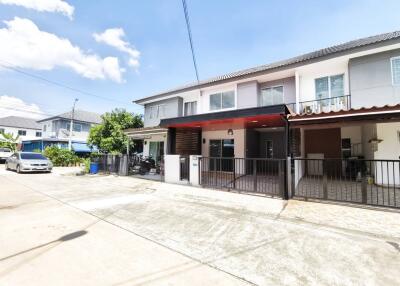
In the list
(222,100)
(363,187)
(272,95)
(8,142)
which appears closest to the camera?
(363,187)

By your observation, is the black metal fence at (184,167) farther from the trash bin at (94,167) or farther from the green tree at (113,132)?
the trash bin at (94,167)

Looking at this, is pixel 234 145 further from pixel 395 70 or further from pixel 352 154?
pixel 395 70

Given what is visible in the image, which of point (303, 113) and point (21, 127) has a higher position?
point (21, 127)

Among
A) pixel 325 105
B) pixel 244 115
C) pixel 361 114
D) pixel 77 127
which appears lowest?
pixel 361 114

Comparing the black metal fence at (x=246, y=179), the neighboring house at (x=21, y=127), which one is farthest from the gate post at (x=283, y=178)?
the neighboring house at (x=21, y=127)

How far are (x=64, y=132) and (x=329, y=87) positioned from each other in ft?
118

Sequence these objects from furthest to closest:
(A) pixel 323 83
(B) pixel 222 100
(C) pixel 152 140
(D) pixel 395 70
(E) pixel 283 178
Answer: (C) pixel 152 140, (B) pixel 222 100, (A) pixel 323 83, (D) pixel 395 70, (E) pixel 283 178

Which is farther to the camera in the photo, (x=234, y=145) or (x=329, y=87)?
(x=234, y=145)

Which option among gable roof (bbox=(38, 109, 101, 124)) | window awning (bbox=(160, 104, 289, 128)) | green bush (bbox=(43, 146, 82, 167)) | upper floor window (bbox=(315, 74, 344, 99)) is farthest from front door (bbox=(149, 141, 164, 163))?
gable roof (bbox=(38, 109, 101, 124))

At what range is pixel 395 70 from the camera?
921 centimetres

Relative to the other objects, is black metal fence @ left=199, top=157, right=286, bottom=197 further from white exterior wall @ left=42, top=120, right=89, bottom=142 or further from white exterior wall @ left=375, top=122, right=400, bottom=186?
white exterior wall @ left=42, top=120, right=89, bottom=142

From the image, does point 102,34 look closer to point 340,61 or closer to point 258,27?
point 258,27

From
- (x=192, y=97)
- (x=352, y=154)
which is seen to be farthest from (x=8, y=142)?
(x=352, y=154)

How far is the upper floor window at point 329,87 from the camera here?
1087cm
